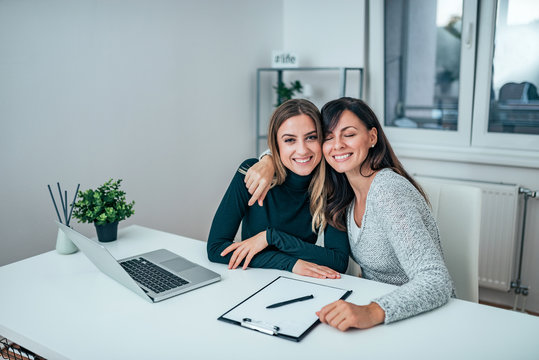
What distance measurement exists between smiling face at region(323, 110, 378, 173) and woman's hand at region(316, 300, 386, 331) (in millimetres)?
482

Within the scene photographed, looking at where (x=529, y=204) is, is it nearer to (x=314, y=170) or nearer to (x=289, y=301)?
(x=314, y=170)

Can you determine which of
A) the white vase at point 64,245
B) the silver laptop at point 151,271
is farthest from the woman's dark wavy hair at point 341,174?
the white vase at point 64,245

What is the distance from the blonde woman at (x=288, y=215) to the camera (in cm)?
143

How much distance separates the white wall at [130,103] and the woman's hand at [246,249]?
1.08 m

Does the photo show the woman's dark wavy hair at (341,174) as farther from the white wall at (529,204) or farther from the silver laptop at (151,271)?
the white wall at (529,204)

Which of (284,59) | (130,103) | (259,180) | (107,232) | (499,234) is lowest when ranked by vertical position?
(499,234)

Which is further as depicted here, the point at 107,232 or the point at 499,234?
the point at 499,234

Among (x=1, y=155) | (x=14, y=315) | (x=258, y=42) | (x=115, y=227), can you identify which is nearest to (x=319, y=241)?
(x=115, y=227)

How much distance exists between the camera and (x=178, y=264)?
1424 mm

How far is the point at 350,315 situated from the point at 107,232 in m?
0.97

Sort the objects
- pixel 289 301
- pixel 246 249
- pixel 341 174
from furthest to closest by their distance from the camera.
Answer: pixel 341 174 → pixel 246 249 → pixel 289 301

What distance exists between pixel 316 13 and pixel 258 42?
45 centimetres

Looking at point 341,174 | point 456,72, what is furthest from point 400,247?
point 456,72

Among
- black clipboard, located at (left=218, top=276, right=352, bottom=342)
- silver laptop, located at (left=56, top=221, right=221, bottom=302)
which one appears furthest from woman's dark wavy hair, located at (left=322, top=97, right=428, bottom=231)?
silver laptop, located at (left=56, top=221, right=221, bottom=302)
